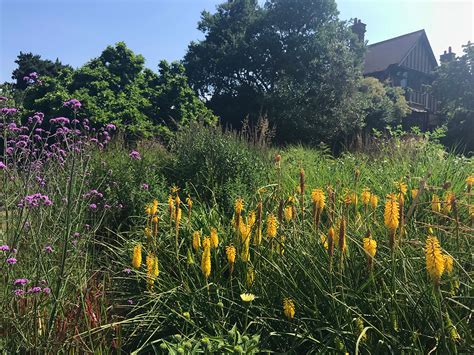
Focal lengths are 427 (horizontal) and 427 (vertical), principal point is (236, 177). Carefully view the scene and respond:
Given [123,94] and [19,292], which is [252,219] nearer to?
[19,292]

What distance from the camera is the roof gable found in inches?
1324

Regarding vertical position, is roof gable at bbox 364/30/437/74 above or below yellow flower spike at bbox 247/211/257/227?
above

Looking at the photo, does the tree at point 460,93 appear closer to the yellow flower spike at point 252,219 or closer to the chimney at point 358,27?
the chimney at point 358,27

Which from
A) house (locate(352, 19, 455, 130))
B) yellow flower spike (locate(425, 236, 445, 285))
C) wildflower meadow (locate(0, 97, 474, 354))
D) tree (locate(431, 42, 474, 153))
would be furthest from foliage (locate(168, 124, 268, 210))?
house (locate(352, 19, 455, 130))

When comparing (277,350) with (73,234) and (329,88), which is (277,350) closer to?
(73,234)

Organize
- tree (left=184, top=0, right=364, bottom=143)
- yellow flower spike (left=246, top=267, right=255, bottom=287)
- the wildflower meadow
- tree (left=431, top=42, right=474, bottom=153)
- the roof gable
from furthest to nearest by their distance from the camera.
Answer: the roof gable, tree (left=431, top=42, right=474, bottom=153), tree (left=184, top=0, right=364, bottom=143), yellow flower spike (left=246, top=267, right=255, bottom=287), the wildflower meadow

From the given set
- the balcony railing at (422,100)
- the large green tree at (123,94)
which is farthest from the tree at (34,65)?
the balcony railing at (422,100)

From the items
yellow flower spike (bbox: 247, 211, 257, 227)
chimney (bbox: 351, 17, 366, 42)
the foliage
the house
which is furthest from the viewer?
the house

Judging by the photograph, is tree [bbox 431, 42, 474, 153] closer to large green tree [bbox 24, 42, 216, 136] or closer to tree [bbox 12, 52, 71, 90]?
large green tree [bbox 24, 42, 216, 136]

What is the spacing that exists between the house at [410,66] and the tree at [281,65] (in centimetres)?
978

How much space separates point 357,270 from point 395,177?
8.22ft

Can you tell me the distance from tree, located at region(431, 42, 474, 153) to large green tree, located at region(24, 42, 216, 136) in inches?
558

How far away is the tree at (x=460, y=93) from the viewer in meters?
21.9

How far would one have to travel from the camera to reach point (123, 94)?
44.4ft
